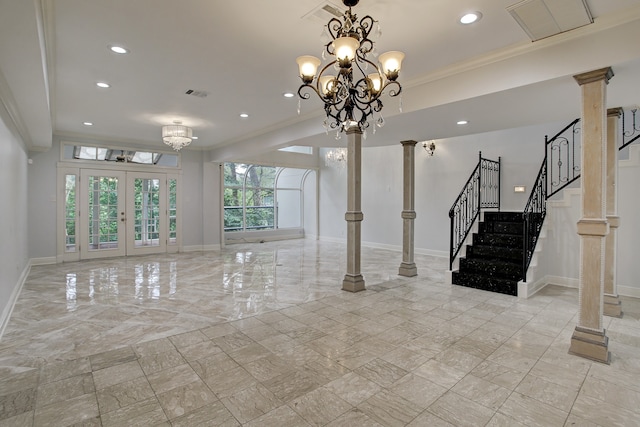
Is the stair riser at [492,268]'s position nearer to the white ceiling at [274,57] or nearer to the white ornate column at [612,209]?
the white ornate column at [612,209]

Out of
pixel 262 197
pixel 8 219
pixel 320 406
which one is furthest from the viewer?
pixel 262 197

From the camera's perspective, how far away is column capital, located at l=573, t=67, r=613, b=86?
2.82m

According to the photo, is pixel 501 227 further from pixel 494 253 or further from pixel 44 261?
pixel 44 261

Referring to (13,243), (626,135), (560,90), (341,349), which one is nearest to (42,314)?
(13,243)

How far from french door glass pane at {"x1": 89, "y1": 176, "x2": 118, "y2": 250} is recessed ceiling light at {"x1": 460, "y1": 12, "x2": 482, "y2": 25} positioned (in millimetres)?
8300

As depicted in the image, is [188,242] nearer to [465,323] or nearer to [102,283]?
[102,283]

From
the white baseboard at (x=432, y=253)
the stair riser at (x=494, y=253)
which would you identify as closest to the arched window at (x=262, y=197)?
the white baseboard at (x=432, y=253)

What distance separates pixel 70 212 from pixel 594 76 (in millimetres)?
9457

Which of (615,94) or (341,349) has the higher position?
(615,94)

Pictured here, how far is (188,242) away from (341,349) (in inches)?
291

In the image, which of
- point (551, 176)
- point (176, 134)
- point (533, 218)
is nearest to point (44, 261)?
point (176, 134)

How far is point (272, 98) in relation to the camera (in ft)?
16.1

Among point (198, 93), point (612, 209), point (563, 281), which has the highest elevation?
point (198, 93)

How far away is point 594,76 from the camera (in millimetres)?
2867
